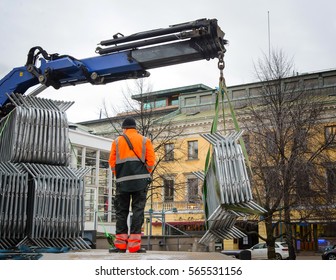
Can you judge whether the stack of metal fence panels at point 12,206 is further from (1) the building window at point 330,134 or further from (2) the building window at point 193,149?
(2) the building window at point 193,149

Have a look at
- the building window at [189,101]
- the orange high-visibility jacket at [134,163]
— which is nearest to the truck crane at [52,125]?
the orange high-visibility jacket at [134,163]

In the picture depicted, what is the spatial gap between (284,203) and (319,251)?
8791mm

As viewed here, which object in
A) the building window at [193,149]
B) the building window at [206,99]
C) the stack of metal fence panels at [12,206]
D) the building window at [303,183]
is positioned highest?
the building window at [206,99]

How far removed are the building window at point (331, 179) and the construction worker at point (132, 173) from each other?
47.5 feet

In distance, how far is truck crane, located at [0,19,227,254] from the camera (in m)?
8.03

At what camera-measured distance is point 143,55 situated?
A: 8.67 metres

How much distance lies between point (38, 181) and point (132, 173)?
215cm

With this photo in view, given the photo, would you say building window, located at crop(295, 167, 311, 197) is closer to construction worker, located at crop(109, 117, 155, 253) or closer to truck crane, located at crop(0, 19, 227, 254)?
truck crane, located at crop(0, 19, 227, 254)

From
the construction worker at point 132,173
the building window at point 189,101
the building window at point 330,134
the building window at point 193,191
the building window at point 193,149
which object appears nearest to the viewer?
the construction worker at point 132,173

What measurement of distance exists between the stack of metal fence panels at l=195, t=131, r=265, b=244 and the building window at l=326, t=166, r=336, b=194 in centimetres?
1315

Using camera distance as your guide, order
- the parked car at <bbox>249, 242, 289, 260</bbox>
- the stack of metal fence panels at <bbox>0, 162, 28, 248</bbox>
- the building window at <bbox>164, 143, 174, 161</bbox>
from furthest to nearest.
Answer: the parked car at <bbox>249, 242, 289, 260</bbox>, the building window at <bbox>164, 143, 174, 161</bbox>, the stack of metal fence panels at <bbox>0, 162, 28, 248</bbox>

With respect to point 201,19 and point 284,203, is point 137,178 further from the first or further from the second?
point 284,203

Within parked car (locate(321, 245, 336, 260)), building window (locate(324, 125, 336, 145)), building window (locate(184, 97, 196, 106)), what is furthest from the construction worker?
building window (locate(184, 97, 196, 106))

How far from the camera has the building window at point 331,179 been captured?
774 inches
